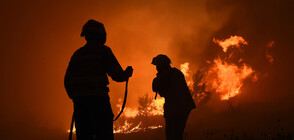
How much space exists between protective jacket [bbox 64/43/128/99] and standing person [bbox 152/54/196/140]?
2210mm

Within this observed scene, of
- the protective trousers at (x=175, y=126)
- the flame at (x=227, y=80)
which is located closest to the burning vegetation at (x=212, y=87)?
the flame at (x=227, y=80)

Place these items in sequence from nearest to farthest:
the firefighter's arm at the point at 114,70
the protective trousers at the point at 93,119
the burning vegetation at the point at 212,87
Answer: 1. the protective trousers at the point at 93,119
2. the firefighter's arm at the point at 114,70
3. the burning vegetation at the point at 212,87

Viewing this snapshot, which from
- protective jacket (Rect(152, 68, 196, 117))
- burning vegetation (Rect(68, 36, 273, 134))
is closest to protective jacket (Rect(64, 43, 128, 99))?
protective jacket (Rect(152, 68, 196, 117))

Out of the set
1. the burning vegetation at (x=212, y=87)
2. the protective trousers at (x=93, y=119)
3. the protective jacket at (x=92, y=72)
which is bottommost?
the protective trousers at (x=93, y=119)

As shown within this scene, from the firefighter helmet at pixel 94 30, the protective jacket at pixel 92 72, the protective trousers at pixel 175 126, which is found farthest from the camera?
the protective trousers at pixel 175 126

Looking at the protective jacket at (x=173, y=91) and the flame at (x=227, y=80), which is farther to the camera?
the flame at (x=227, y=80)

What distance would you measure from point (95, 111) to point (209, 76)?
147 feet

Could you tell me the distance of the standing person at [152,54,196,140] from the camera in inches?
232

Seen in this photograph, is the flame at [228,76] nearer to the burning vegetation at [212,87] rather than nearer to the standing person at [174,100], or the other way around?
the burning vegetation at [212,87]

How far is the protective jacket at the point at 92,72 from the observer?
12.3ft

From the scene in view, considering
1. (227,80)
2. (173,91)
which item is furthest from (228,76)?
(173,91)

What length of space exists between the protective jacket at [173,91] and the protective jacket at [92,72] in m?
2.18

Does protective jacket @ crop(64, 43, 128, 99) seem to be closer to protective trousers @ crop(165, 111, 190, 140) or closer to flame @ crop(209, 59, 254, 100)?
protective trousers @ crop(165, 111, 190, 140)

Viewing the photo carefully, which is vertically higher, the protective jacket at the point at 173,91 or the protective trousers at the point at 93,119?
the protective jacket at the point at 173,91
